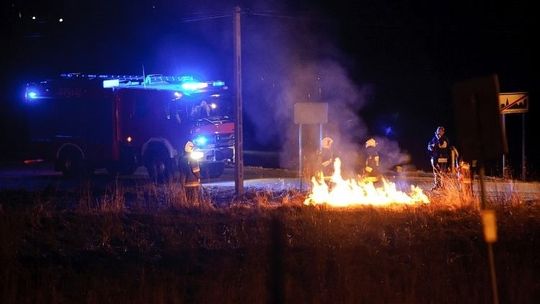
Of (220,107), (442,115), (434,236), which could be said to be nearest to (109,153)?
(220,107)

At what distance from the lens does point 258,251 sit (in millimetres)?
9805

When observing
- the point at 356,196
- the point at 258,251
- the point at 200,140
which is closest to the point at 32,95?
the point at 200,140

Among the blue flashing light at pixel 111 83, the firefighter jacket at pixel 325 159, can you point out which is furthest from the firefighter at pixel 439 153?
the blue flashing light at pixel 111 83

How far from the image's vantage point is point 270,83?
130 ft

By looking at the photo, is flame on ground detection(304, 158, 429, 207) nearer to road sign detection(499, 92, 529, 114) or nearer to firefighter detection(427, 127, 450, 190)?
firefighter detection(427, 127, 450, 190)

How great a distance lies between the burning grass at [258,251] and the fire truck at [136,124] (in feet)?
15.3

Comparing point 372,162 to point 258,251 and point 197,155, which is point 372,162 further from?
point 258,251

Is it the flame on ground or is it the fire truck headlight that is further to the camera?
the fire truck headlight

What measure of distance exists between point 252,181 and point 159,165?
8.99 ft

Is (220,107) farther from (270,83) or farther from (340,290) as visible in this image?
(270,83)

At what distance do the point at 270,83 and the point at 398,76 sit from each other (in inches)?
341

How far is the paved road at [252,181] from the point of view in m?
17.7

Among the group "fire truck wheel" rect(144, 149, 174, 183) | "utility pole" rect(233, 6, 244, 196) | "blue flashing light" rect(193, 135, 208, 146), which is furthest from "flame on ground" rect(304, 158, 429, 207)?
"fire truck wheel" rect(144, 149, 174, 183)

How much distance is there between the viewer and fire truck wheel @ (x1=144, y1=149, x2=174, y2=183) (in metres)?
19.7
